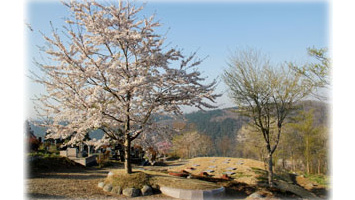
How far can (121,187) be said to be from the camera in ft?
29.2

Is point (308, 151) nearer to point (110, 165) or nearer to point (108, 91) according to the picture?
point (110, 165)

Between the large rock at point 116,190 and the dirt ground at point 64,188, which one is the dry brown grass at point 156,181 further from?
the dirt ground at point 64,188

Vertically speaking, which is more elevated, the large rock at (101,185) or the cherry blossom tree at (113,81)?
the cherry blossom tree at (113,81)

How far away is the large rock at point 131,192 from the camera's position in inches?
336

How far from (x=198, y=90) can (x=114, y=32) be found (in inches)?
134

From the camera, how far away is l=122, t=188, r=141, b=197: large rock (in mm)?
8533

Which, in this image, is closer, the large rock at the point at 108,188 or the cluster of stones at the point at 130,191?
the cluster of stones at the point at 130,191

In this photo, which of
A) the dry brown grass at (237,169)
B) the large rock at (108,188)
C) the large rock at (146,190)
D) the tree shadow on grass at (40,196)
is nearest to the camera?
the tree shadow on grass at (40,196)

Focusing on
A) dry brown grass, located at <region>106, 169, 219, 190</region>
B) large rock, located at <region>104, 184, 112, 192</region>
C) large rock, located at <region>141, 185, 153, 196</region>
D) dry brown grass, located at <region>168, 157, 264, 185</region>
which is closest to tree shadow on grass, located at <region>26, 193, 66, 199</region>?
large rock, located at <region>104, 184, 112, 192</region>

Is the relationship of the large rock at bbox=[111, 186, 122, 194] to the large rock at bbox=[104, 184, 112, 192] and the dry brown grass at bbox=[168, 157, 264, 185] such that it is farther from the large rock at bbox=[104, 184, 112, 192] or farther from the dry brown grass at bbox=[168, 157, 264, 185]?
the dry brown grass at bbox=[168, 157, 264, 185]

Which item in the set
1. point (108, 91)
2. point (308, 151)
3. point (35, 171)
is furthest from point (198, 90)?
point (308, 151)

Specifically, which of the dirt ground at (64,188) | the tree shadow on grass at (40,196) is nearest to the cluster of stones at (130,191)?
the dirt ground at (64,188)

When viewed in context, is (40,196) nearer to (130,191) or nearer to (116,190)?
(116,190)

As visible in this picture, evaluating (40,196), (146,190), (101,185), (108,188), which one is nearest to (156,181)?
(146,190)
